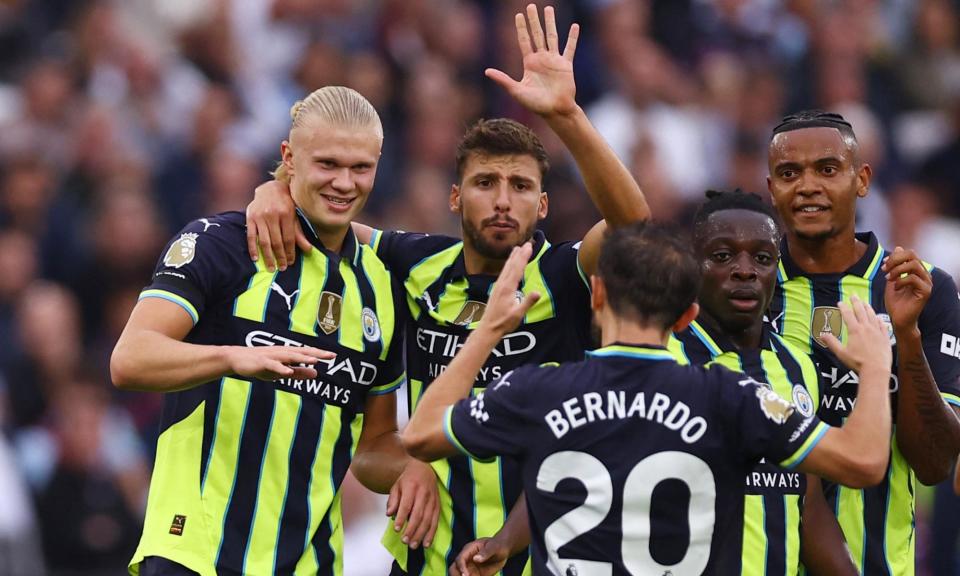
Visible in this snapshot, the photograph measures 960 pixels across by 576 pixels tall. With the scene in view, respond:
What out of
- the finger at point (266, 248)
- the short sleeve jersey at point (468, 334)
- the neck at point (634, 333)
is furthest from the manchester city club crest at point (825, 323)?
the finger at point (266, 248)

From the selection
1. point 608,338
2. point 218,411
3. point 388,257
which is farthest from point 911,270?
point 218,411

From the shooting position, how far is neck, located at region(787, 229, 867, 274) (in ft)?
17.8

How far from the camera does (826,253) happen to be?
214 inches

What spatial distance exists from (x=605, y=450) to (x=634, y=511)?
0.19m

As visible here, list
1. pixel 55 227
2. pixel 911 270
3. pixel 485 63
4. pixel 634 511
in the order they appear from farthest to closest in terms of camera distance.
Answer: pixel 485 63 → pixel 55 227 → pixel 911 270 → pixel 634 511

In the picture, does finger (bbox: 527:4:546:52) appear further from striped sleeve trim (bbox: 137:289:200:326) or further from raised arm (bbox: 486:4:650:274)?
striped sleeve trim (bbox: 137:289:200:326)

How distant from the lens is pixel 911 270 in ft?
16.2

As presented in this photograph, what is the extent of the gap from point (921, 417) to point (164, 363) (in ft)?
8.45

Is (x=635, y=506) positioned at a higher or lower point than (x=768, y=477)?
lower

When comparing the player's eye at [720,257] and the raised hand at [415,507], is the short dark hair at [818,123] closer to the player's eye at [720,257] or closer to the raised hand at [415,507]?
the player's eye at [720,257]

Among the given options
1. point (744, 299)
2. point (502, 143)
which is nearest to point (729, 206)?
point (744, 299)

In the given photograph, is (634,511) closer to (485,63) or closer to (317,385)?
(317,385)

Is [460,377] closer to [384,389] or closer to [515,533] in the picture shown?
[515,533]

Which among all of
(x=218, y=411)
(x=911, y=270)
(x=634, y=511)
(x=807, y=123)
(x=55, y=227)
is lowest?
(x=634, y=511)
